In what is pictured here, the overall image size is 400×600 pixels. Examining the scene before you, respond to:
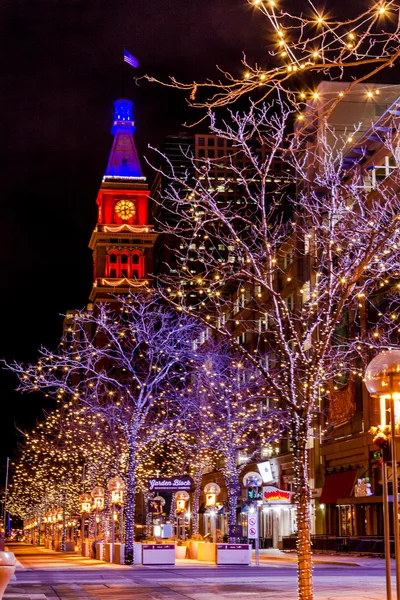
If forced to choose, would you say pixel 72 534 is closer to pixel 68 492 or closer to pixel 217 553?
pixel 68 492

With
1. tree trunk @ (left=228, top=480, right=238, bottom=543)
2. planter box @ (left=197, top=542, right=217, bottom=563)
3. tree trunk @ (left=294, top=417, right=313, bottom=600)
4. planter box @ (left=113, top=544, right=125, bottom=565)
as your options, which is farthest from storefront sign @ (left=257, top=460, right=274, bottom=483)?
tree trunk @ (left=294, top=417, right=313, bottom=600)

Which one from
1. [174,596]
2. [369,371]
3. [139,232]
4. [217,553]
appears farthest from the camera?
[139,232]

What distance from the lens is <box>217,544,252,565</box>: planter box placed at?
1598 inches

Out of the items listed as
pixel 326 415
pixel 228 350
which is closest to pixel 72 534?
pixel 228 350

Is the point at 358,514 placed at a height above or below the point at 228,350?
below

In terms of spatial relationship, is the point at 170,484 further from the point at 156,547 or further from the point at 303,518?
the point at 303,518

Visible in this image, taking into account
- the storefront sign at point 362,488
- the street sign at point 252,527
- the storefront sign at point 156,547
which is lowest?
the storefront sign at point 156,547

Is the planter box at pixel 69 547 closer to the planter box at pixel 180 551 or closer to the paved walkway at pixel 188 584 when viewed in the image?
the planter box at pixel 180 551

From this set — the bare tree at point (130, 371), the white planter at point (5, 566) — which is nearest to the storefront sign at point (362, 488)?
the bare tree at point (130, 371)

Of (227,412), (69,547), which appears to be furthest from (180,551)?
(69,547)

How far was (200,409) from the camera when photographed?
5428 cm

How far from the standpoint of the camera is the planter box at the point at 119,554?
139 ft

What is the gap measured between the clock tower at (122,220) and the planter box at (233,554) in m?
120

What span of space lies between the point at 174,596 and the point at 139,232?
142 m
